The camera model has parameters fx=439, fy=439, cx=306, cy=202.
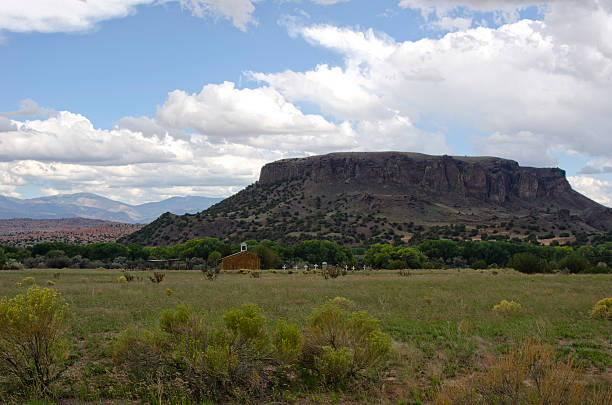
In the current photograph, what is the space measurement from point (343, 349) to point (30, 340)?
5098mm

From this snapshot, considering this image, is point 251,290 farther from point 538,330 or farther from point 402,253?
point 402,253

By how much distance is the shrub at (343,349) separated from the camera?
7559 millimetres

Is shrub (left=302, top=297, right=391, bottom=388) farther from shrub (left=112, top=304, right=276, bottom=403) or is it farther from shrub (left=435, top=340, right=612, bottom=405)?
shrub (left=435, top=340, right=612, bottom=405)

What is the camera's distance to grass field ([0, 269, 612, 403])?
7945mm

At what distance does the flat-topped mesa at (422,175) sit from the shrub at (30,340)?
116553 mm

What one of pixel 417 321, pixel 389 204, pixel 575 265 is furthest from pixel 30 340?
pixel 389 204

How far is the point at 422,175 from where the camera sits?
435 feet

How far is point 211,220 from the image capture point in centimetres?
9662

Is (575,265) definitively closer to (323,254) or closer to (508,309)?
(508,309)

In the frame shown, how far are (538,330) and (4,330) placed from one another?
1165cm

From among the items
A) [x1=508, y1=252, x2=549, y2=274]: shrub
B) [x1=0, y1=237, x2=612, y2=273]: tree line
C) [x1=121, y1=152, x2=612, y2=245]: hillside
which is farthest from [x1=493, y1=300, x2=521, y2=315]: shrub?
[x1=121, y1=152, x2=612, y2=245]: hillside

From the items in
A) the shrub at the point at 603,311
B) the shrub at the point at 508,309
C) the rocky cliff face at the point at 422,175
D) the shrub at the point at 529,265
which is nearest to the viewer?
the shrub at the point at 603,311

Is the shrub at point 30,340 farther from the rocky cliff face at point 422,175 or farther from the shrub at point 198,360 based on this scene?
the rocky cliff face at point 422,175

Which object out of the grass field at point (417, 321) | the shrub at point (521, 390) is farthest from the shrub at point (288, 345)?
the shrub at point (521, 390)
